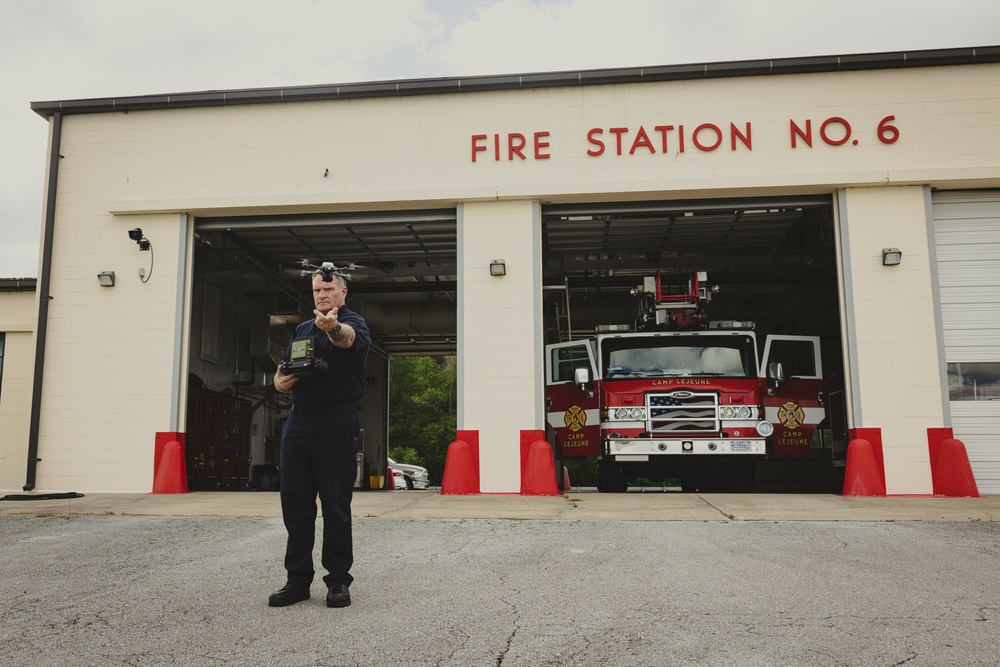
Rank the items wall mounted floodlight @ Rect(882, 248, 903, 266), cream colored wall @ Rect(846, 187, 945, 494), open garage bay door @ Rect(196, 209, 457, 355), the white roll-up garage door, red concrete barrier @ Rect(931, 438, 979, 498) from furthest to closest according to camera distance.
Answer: open garage bay door @ Rect(196, 209, 457, 355) → wall mounted floodlight @ Rect(882, 248, 903, 266) → the white roll-up garage door → cream colored wall @ Rect(846, 187, 945, 494) → red concrete barrier @ Rect(931, 438, 979, 498)

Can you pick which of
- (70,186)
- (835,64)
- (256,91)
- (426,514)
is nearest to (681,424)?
(426,514)

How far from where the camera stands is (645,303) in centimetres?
1327

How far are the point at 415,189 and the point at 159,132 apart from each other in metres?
4.04

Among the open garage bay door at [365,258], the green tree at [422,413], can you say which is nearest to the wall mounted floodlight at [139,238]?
the open garage bay door at [365,258]

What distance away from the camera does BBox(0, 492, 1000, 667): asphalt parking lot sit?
3635mm

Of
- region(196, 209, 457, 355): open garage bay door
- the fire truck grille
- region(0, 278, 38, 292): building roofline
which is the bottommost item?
the fire truck grille

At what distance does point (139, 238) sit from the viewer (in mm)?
12148

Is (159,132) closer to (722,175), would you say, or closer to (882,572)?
(722,175)

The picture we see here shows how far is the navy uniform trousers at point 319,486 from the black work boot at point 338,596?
0.12ft

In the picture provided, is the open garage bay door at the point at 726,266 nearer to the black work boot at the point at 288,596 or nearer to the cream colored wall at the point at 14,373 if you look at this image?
the black work boot at the point at 288,596

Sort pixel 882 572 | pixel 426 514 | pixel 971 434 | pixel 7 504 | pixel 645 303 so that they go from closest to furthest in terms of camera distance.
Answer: pixel 882 572 < pixel 426 514 < pixel 7 504 < pixel 971 434 < pixel 645 303

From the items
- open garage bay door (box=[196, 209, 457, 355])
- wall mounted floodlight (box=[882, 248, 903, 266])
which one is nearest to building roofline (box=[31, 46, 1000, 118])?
open garage bay door (box=[196, 209, 457, 355])

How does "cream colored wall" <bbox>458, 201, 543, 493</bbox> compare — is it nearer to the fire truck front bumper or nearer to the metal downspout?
the fire truck front bumper

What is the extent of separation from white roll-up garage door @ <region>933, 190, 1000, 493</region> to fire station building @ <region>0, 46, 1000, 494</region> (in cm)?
3
